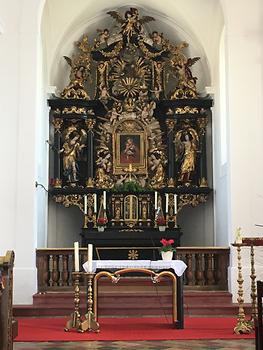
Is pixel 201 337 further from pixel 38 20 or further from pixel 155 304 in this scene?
pixel 38 20

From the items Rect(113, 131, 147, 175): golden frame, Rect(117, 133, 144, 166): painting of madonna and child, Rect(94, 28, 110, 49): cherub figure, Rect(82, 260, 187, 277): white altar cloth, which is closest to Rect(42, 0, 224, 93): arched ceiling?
Rect(94, 28, 110, 49): cherub figure

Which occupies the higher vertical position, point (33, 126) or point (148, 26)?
point (148, 26)

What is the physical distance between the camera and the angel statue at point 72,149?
46.8 ft

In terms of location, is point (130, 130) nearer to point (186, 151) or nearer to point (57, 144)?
point (186, 151)

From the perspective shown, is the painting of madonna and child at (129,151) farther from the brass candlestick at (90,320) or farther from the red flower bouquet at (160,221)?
the brass candlestick at (90,320)

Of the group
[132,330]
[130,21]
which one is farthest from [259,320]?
[130,21]

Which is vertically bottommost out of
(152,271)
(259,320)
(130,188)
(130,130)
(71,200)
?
(259,320)

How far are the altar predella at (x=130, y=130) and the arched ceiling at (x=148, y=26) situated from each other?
26 cm

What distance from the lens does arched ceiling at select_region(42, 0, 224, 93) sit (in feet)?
46.4

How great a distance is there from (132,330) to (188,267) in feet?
11.1

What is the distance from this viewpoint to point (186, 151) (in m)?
14.4

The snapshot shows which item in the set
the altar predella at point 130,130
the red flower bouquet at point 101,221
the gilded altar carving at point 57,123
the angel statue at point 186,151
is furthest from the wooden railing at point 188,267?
the gilded altar carving at point 57,123

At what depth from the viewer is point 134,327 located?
911 centimetres

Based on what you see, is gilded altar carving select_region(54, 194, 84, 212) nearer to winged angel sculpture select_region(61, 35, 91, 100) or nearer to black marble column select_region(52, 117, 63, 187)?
black marble column select_region(52, 117, 63, 187)
